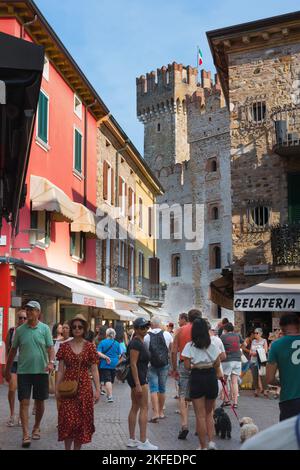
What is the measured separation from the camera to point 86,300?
17141 mm

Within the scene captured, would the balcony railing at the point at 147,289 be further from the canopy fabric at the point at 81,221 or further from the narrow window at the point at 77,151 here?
the canopy fabric at the point at 81,221

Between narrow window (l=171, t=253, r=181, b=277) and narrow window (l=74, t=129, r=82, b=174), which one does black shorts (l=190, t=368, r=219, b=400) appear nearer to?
narrow window (l=74, t=129, r=82, b=174)

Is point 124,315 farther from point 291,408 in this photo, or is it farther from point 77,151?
point 291,408

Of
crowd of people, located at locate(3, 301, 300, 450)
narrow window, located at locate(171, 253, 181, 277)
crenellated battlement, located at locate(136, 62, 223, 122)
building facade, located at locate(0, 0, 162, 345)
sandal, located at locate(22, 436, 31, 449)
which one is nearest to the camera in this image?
crowd of people, located at locate(3, 301, 300, 450)

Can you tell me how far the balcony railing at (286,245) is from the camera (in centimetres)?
1855

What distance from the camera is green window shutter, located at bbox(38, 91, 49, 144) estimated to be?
18391mm

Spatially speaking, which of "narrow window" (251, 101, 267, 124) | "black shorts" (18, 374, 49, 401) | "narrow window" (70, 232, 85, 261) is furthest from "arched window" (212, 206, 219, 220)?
"black shorts" (18, 374, 49, 401)

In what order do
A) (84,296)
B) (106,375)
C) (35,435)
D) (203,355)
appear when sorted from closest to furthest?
(203,355) → (35,435) → (106,375) → (84,296)

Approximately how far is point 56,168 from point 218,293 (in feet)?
23.0

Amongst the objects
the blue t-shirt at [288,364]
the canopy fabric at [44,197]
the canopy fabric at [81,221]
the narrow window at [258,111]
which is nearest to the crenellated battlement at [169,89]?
the narrow window at [258,111]

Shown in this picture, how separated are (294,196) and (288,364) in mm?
14464

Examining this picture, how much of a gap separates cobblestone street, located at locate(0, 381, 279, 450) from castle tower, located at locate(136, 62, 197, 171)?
49946 millimetres

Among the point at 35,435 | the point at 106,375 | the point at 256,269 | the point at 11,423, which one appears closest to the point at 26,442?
the point at 35,435
